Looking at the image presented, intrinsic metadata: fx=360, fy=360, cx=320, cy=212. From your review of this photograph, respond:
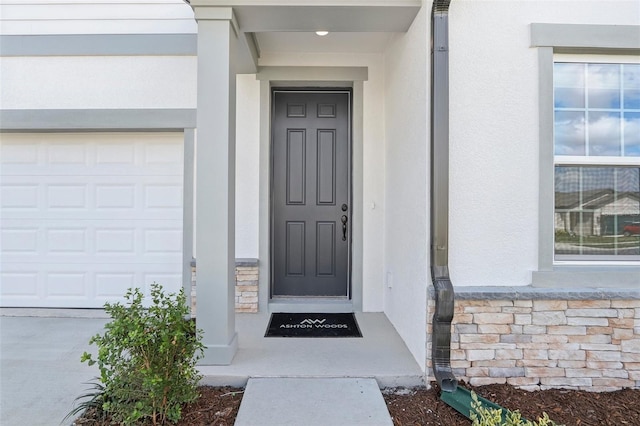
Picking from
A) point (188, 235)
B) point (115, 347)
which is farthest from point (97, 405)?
point (188, 235)

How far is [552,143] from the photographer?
2.53 m

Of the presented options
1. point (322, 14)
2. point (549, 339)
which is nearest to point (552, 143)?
point (549, 339)

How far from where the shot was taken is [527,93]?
99.0 inches

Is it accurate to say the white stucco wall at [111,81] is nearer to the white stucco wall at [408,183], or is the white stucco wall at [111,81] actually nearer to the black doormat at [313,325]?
the white stucco wall at [408,183]

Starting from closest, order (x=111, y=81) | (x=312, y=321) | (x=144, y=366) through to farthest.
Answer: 1. (x=144, y=366)
2. (x=312, y=321)
3. (x=111, y=81)

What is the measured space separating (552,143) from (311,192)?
93.5 inches

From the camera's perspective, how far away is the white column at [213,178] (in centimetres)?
263

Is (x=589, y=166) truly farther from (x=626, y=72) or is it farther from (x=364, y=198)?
(x=364, y=198)

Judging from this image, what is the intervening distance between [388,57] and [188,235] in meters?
2.80

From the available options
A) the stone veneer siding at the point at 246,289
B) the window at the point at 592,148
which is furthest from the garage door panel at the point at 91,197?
the window at the point at 592,148

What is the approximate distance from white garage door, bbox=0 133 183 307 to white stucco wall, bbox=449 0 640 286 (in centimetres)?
289

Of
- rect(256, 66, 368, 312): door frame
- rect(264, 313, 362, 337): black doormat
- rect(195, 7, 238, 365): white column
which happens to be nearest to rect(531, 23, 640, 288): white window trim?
rect(264, 313, 362, 337): black doormat

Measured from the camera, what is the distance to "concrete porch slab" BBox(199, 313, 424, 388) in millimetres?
2480

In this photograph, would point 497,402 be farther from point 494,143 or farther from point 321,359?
point 494,143
